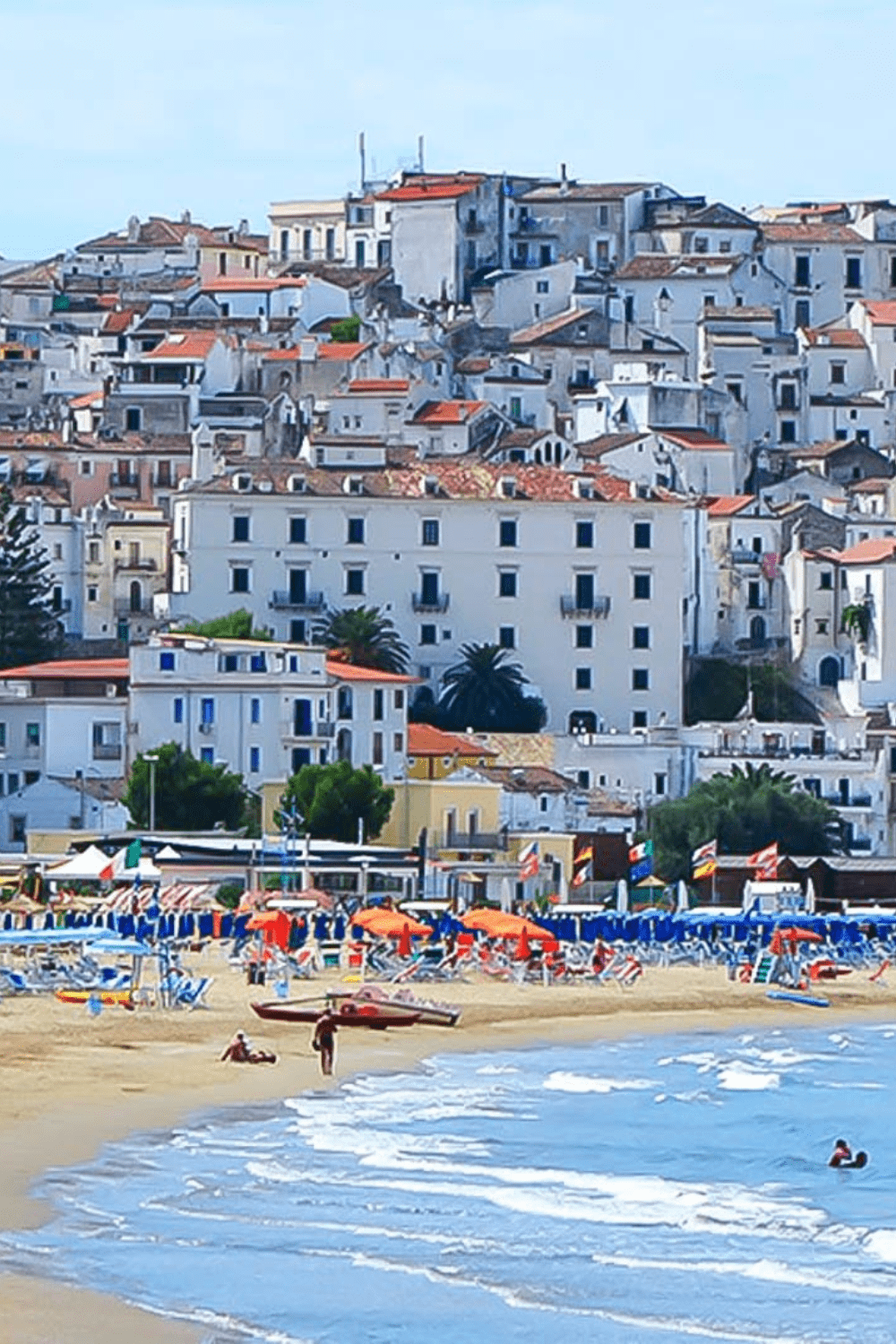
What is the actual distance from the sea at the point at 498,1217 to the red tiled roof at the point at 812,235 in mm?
81741

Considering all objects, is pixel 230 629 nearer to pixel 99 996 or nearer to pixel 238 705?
pixel 238 705

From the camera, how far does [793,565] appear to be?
4087 inches

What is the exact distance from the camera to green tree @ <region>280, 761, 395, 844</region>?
7994 centimetres

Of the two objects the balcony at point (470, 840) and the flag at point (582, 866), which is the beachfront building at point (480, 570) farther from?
the flag at point (582, 866)

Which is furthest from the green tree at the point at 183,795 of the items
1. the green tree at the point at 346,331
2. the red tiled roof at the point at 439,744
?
the green tree at the point at 346,331

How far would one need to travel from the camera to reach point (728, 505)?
108m

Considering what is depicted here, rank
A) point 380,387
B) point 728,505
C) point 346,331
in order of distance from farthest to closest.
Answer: point 346,331, point 380,387, point 728,505

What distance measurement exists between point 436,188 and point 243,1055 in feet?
281

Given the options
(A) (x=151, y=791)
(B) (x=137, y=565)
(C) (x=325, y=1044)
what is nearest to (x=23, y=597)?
(B) (x=137, y=565)

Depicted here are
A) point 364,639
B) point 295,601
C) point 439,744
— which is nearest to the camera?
point 439,744

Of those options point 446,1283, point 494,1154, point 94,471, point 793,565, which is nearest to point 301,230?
point 94,471

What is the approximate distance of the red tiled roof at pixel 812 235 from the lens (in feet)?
429

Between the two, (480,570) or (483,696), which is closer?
(483,696)

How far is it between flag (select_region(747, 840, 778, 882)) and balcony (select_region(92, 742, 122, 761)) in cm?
1437
